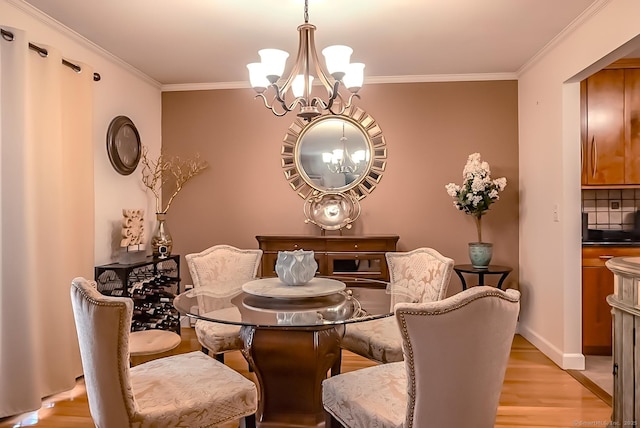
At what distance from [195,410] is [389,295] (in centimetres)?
120

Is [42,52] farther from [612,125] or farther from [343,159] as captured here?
[612,125]

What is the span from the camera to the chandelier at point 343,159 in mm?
4281

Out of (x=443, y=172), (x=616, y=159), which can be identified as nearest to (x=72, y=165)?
(x=443, y=172)

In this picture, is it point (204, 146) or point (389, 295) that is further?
point (204, 146)

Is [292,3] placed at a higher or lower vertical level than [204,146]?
higher

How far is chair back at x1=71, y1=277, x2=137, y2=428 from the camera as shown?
1.57 meters

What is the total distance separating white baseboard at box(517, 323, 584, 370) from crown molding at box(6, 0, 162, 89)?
4.05 metres

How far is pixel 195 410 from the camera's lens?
173 cm

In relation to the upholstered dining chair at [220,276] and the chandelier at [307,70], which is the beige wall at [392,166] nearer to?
the upholstered dining chair at [220,276]

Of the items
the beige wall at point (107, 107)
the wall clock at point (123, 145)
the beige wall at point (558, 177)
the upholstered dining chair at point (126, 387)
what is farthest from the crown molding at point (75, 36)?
the beige wall at point (558, 177)

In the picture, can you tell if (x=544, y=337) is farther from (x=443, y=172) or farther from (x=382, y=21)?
(x=382, y=21)

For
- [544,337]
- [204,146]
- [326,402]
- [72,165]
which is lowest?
[544,337]

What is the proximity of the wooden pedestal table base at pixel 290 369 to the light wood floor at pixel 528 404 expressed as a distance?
875mm

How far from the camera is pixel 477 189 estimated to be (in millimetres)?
3701
